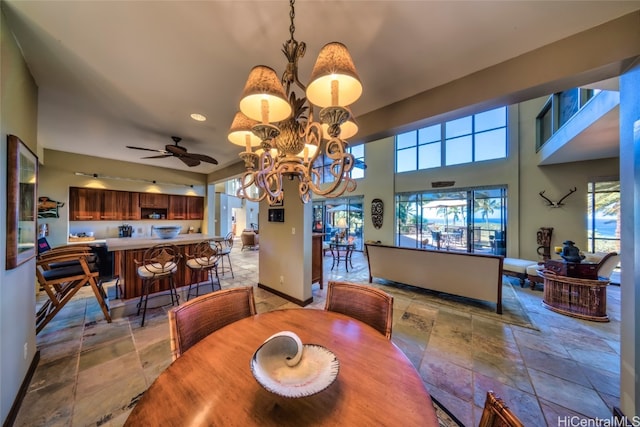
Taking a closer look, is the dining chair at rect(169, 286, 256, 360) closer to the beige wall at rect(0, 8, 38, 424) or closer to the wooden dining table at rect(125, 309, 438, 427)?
the wooden dining table at rect(125, 309, 438, 427)

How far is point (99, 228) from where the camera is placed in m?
5.32

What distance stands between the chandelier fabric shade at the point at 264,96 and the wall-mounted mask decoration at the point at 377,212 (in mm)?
6677

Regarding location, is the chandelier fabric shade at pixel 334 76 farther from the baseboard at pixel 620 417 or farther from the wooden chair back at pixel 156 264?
the wooden chair back at pixel 156 264

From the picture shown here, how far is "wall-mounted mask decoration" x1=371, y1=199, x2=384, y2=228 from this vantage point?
7625mm

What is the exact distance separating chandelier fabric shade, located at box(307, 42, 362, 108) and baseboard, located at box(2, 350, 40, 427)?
283cm

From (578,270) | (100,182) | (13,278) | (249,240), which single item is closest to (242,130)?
(13,278)

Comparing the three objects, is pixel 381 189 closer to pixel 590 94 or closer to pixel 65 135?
pixel 590 94

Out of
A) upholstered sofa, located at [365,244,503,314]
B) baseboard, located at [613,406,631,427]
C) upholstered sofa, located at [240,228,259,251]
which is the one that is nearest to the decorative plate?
baseboard, located at [613,406,631,427]

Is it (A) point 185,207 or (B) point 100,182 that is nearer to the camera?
(B) point 100,182

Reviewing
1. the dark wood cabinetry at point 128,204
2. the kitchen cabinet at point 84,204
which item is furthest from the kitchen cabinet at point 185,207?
the kitchen cabinet at point 84,204

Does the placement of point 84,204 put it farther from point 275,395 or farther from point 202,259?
point 275,395

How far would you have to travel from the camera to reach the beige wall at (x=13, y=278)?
1.40m

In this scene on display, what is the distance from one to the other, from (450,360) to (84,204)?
740 cm

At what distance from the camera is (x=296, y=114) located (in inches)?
61.0
